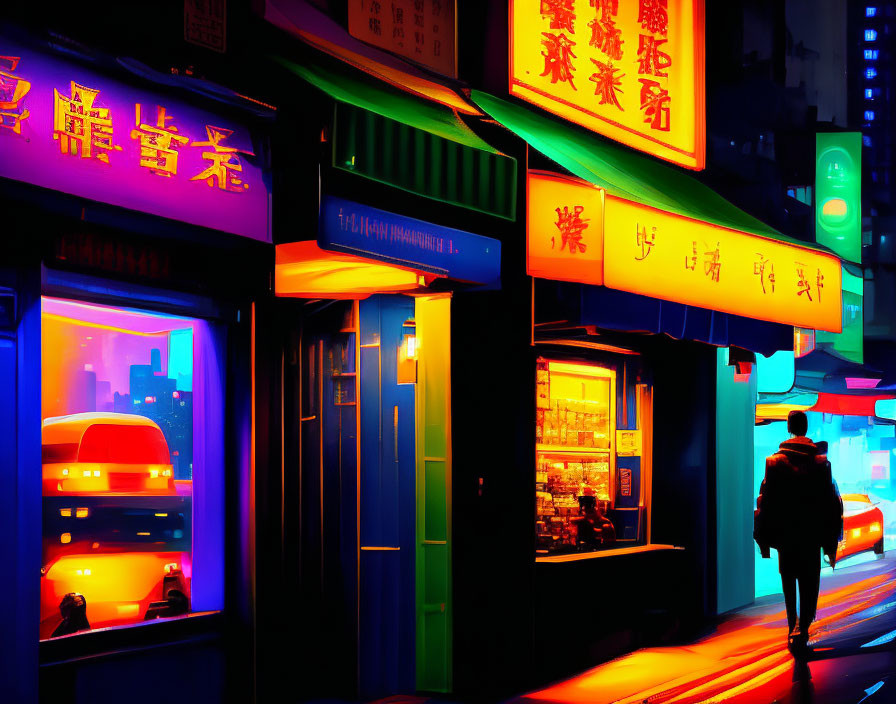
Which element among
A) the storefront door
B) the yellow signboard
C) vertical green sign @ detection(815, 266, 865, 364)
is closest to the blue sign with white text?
the storefront door

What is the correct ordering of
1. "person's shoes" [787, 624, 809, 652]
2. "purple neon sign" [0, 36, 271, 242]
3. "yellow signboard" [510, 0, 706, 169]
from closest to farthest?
"purple neon sign" [0, 36, 271, 242] → "yellow signboard" [510, 0, 706, 169] → "person's shoes" [787, 624, 809, 652]

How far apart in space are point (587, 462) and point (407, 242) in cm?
458

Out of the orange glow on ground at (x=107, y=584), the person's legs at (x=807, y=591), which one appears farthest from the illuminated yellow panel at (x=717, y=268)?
the orange glow on ground at (x=107, y=584)

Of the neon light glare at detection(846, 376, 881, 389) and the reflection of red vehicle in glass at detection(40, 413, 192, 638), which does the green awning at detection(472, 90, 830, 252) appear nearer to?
the reflection of red vehicle in glass at detection(40, 413, 192, 638)

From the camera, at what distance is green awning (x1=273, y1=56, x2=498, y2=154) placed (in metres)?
6.61

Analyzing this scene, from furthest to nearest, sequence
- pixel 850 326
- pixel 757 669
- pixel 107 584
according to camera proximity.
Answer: pixel 850 326 < pixel 757 669 < pixel 107 584

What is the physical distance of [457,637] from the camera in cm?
809

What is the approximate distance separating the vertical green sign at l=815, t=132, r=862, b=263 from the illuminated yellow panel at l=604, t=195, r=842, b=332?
9874 mm

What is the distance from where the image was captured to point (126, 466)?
6.63 meters

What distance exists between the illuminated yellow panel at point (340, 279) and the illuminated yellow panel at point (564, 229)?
107 centimetres

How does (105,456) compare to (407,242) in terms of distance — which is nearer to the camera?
(105,456)

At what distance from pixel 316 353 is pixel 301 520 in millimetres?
1236

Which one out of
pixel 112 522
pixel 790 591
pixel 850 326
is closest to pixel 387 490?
pixel 112 522

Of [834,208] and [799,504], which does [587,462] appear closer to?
[799,504]
